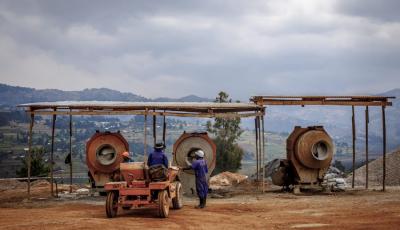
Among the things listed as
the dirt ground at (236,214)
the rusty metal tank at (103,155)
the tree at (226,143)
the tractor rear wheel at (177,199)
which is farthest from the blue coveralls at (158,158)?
the tree at (226,143)

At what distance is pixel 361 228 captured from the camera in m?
12.3

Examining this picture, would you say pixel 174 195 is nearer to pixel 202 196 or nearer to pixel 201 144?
pixel 202 196

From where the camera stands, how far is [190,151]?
21.7 metres

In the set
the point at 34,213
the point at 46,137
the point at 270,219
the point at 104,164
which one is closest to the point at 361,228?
the point at 270,219

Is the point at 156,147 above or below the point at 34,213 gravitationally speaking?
above

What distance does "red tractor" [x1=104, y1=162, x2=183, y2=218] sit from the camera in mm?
14836

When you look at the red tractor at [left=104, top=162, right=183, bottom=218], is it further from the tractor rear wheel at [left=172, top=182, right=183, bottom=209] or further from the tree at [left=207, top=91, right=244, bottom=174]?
the tree at [left=207, top=91, right=244, bottom=174]

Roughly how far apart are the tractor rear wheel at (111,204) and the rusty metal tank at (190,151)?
6.48m

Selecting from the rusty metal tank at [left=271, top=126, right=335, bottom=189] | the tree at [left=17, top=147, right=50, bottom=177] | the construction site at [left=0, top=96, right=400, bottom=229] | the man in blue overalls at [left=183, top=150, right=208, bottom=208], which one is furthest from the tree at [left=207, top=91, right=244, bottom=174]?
the man in blue overalls at [left=183, top=150, right=208, bottom=208]

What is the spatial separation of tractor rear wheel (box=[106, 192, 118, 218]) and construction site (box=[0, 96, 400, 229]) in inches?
1.0

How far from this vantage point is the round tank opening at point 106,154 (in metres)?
21.8

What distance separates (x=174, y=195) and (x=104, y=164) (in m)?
6.06

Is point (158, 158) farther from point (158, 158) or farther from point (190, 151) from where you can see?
point (190, 151)

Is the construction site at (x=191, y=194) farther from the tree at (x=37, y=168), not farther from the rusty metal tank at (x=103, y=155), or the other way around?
the tree at (x=37, y=168)
